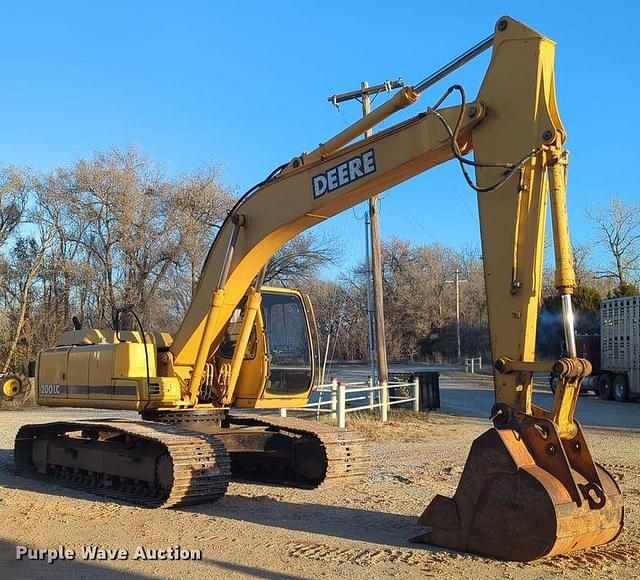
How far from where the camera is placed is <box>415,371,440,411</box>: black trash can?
1955 centimetres

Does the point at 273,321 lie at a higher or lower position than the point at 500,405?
higher

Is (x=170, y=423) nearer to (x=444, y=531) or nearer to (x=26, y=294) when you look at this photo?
(x=444, y=531)

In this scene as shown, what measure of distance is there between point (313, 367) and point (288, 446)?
1082 millimetres

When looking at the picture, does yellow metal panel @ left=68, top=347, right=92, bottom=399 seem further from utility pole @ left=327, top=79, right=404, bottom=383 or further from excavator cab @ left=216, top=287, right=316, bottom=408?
utility pole @ left=327, top=79, right=404, bottom=383

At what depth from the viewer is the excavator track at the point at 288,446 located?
8.70m

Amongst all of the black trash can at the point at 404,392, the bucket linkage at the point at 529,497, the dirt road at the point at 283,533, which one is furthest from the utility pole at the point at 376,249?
the bucket linkage at the point at 529,497

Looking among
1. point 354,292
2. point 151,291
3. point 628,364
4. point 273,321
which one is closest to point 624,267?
point 354,292

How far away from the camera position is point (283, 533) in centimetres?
655

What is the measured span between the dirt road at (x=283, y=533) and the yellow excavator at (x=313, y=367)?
0.25 metres

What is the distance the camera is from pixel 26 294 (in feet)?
100

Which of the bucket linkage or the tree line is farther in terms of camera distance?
the tree line

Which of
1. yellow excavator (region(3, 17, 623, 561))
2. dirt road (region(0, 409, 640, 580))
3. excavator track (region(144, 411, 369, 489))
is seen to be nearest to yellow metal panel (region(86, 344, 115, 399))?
yellow excavator (region(3, 17, 623, 561))

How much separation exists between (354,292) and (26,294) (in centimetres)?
3611

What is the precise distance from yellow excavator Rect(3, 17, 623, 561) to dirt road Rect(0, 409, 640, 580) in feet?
0.84
